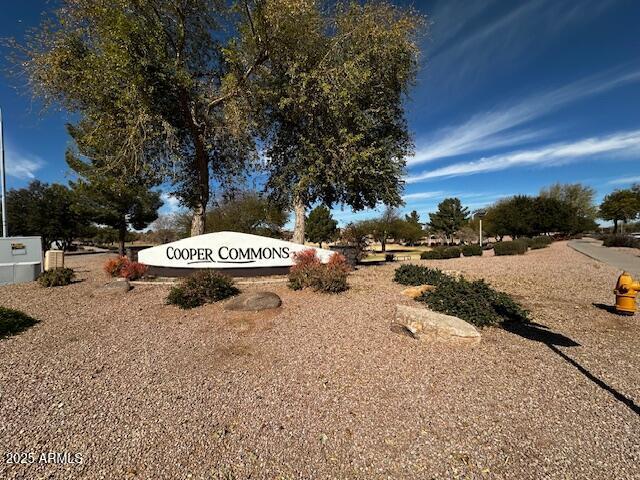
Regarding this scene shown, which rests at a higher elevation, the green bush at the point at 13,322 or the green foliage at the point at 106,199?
the green foliage at the point at 106,199

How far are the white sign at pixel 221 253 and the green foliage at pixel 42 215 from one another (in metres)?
21.6

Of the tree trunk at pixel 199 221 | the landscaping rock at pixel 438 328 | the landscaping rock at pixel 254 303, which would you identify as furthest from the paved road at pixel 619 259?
the tree trunk at pixel 199 221

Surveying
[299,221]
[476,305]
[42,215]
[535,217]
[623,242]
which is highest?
[42,215]

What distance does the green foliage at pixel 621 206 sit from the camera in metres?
40.8

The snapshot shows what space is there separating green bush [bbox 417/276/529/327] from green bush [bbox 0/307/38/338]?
26.5 feet

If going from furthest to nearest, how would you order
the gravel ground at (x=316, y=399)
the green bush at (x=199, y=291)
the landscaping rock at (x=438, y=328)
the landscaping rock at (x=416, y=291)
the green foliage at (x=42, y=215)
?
the green foliage at (x=42, y=215) < the landscaping rock at (x=416, y=291) < the green bush at (x=199, y=291) < the landscaping rock at (x=438, y=328) < the gravel ground at (x=316, y=399)

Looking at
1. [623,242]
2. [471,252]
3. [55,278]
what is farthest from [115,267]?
[623,242]

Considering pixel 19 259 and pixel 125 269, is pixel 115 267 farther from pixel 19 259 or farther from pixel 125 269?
pixel 19 259

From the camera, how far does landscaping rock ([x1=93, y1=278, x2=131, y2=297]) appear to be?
27.1 feet

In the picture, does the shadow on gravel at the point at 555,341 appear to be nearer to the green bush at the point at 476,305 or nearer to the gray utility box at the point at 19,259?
the green bush at the point at 476,305

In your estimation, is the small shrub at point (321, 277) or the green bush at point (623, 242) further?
the green bush at point (623, 242)

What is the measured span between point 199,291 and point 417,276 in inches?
234

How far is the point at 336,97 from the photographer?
10406mm

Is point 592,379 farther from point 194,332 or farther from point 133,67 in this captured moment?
Result: point 133,67
